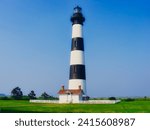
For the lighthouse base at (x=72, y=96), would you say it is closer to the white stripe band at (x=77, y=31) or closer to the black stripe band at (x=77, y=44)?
the black stripe band at (x=77, y=44)

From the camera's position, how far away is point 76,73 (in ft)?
98.0

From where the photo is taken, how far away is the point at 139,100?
23.0m

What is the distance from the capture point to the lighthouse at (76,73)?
29.3 m

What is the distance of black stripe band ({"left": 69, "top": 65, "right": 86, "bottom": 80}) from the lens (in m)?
29.9

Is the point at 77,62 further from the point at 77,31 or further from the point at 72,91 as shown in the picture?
the point at 77,31

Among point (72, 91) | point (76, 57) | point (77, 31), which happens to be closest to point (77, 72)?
point (76, 57)

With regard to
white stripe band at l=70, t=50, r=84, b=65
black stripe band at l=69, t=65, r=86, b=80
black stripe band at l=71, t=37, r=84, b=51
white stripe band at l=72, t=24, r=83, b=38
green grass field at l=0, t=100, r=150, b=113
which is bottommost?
green grass field at l=0, t=100, r=150, b=113

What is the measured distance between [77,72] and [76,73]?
0.45 feet

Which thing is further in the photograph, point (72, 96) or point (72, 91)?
point (72, 91)

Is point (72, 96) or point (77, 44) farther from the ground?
point (77, 44)

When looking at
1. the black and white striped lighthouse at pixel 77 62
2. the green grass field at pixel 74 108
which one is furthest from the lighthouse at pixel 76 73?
the green grass field at pixel 74 108

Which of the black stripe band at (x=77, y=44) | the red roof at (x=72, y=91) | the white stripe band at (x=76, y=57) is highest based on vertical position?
the black stripe band at (x=77, y=44)

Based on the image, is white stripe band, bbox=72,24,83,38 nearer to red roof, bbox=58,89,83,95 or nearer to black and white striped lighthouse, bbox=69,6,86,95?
black and white striped lighthouse, bbox=69,6,86,95

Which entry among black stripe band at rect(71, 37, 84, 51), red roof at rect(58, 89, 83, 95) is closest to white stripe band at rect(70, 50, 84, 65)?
black stripe band at rect(71, 37, 84, 51)
